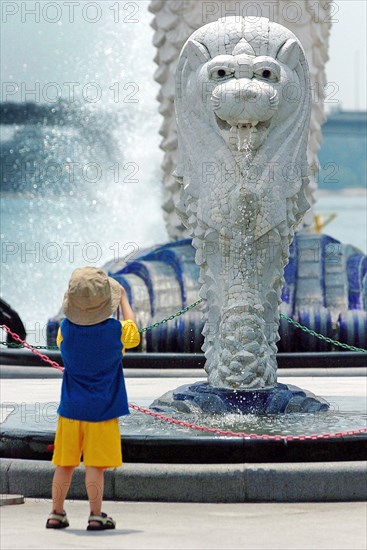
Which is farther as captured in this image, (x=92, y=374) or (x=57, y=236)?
(x=57, y=236)

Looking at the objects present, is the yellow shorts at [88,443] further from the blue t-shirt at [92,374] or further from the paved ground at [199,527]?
the paved ground at [199,527]

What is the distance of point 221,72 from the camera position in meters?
9.09

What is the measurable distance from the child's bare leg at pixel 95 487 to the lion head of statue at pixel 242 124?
2.66 meters

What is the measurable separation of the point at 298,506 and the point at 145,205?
15824mm

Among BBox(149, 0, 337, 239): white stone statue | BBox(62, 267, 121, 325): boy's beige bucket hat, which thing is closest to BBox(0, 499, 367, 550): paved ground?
BBox(62, 267, 121, 325): boy's beige bucket hat

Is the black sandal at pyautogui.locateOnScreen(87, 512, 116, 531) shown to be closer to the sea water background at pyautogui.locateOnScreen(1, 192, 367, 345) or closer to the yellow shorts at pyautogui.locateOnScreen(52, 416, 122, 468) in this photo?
the yellow shorts at pyautogui.locateOnScreen(52, 416, 122, 468)

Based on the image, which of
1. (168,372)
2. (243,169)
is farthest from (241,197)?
(168,372)

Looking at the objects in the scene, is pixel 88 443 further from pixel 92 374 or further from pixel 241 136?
pixel 241 136

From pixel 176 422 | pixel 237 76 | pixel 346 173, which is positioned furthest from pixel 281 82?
pixel 346 173

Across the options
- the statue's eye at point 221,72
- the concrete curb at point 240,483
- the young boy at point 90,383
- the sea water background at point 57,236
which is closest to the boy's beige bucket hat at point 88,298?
the young boy at point 90,383

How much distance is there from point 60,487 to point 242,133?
3007 mm

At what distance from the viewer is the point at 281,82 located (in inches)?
360

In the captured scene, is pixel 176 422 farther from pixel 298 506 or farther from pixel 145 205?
pixel 145 205

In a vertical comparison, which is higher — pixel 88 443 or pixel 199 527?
pixel 88 443
